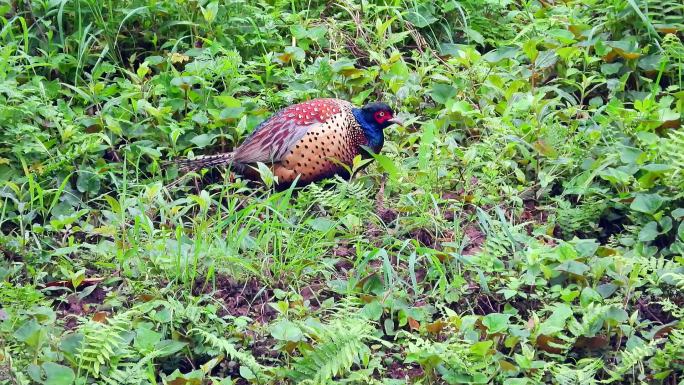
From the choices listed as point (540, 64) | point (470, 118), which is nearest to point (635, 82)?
point (540, 64)

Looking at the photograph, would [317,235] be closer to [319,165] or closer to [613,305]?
[319,165]

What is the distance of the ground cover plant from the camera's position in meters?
4.65

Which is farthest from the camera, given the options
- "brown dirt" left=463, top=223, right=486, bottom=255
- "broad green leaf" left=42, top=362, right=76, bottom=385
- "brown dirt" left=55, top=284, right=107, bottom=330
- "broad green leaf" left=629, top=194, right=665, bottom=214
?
"brown dirt" left=463, top=223, right=486, bottom=255

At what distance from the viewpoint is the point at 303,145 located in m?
6.08

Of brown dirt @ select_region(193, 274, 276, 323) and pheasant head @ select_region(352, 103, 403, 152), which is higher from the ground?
pheasant head @ select_region(352, 103, 403, 152)

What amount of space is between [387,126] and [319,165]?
496mm

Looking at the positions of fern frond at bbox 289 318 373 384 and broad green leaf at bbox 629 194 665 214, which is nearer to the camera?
fern frond at bbox 289 318 373 384

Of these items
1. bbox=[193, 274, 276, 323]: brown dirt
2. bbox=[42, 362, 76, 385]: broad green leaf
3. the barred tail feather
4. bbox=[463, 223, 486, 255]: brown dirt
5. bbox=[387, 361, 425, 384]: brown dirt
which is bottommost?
bbox=[387, 361, 425, 384]: brown dirt

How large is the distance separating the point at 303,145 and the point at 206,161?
1.93 ft

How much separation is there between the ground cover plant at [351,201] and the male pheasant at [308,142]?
13 cm

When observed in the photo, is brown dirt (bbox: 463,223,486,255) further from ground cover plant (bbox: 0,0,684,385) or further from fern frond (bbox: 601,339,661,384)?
fern frond (bbox: 601,339,661,384)

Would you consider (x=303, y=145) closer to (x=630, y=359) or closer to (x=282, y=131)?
(x=282, y=131)

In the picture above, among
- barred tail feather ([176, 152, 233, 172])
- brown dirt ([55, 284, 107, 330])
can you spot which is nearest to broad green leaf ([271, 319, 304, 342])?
brown dirt ([55, 284, 107, 330])

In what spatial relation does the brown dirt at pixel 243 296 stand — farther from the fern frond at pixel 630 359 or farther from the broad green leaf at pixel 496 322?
the fern frond at pixel 630 359
